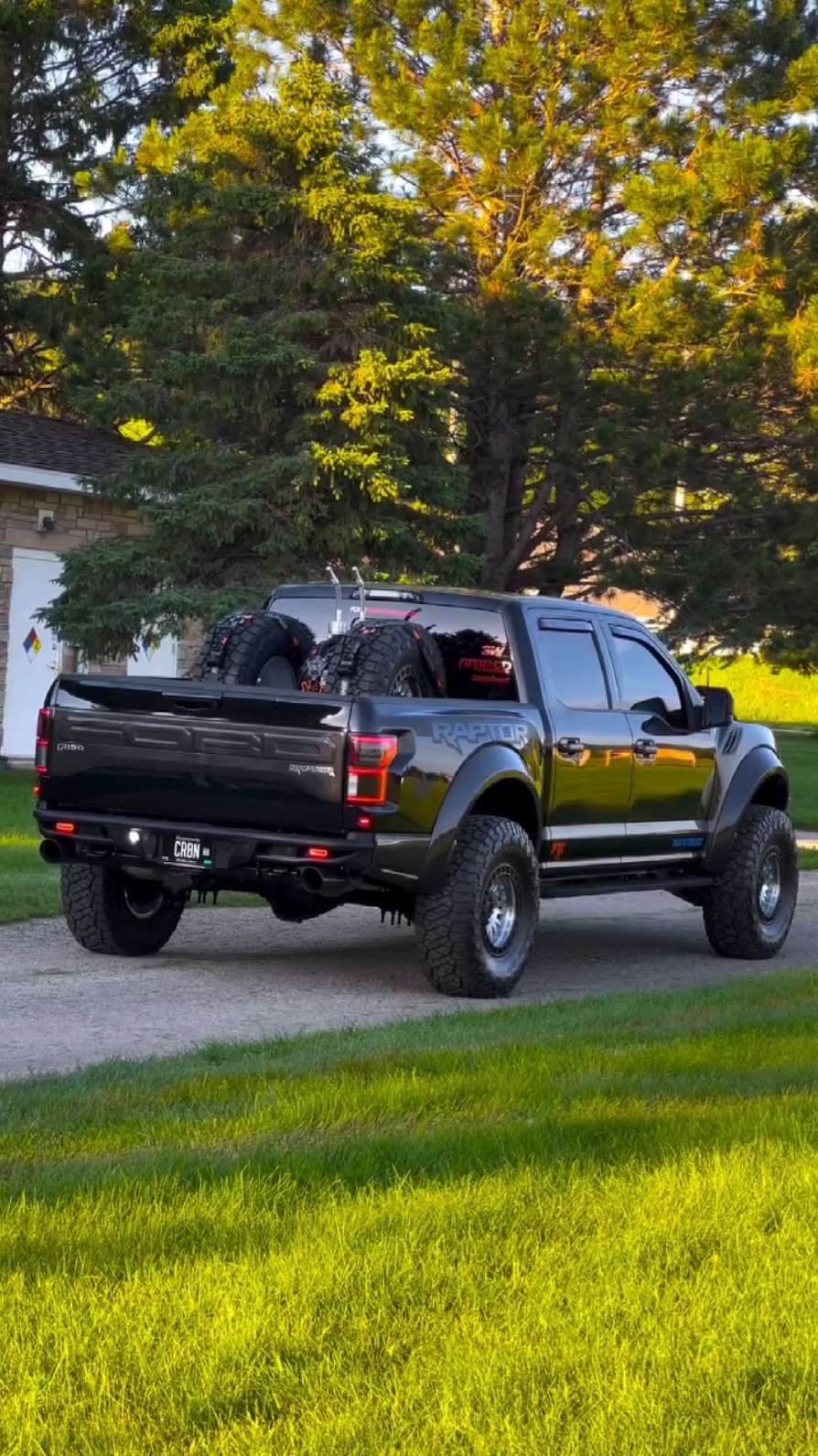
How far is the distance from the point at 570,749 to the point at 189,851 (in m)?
2.27

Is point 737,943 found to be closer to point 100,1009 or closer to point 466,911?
point 466,911

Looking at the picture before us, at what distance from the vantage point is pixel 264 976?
9.96m

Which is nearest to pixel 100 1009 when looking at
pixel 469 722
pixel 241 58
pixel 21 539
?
pixel 469 722

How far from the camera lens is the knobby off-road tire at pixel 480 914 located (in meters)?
9.45

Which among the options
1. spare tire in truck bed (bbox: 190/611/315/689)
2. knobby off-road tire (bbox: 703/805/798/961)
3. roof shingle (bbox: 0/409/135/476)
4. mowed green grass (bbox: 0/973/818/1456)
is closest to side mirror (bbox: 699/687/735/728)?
knobby off-road tire (bbox: 703/805/798/961)

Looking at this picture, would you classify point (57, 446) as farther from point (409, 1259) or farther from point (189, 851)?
point (409, 1259)

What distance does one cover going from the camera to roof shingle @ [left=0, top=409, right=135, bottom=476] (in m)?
23.4

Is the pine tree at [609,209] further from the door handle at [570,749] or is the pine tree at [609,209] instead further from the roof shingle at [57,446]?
the door handle at [570,749]

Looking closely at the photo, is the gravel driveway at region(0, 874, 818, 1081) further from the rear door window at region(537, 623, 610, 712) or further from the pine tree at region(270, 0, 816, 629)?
the pine tree at region(270, 0, 816, 629)

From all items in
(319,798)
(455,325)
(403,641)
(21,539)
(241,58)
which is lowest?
(319,798)

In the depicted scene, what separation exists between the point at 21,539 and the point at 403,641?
1428 centimetres

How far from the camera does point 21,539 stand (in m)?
23.3

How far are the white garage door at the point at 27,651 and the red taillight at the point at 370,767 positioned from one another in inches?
574

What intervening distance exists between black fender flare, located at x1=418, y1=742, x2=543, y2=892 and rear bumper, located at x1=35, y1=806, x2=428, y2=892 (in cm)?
9
